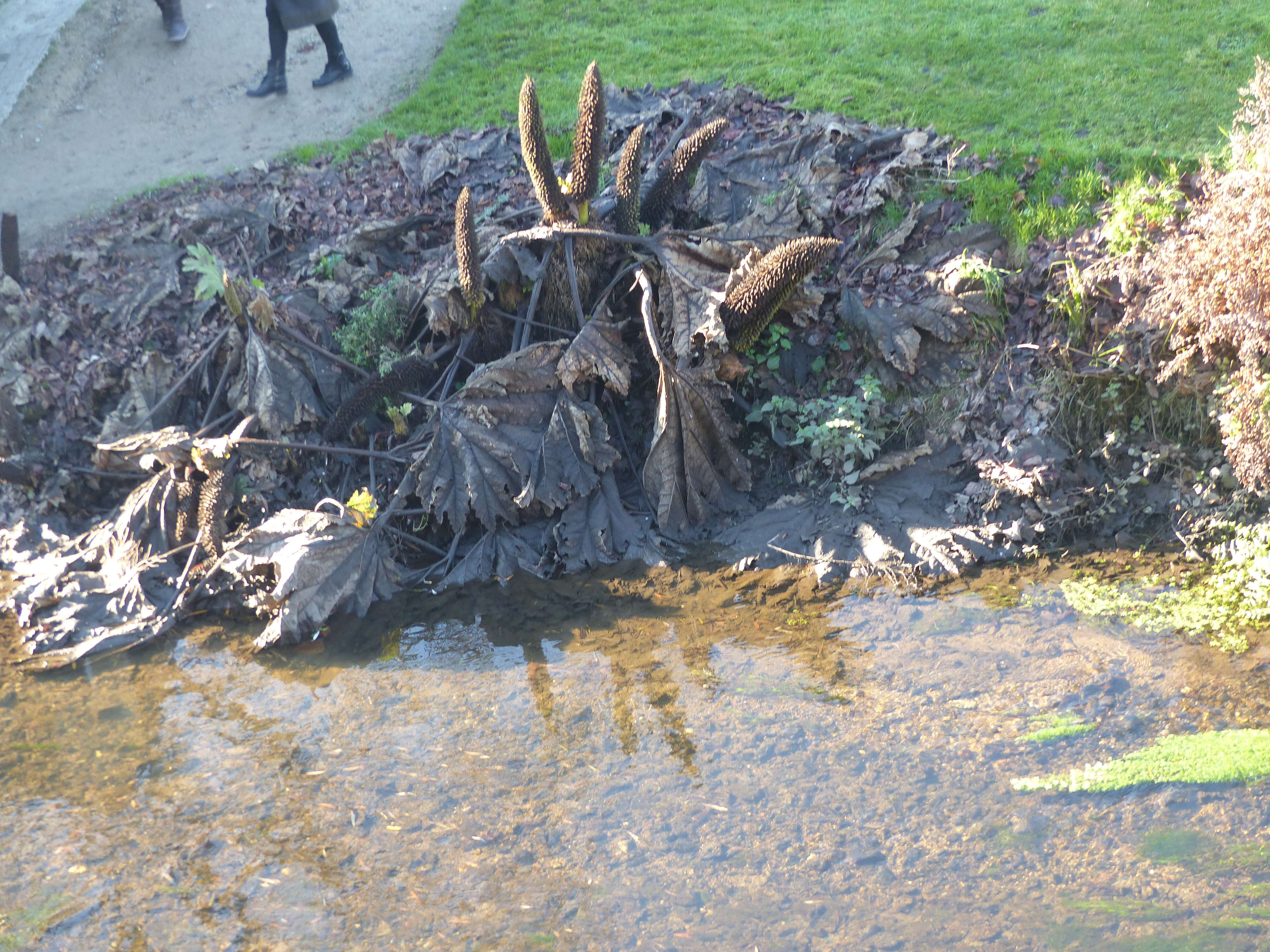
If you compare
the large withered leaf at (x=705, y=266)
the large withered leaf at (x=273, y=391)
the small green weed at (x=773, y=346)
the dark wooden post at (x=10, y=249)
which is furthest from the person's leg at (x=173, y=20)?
the small green weed at (x=773, y=346)

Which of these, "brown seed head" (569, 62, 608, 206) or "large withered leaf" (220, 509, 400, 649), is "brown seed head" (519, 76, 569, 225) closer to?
"brown seed head" (569, 62, 608, 206)

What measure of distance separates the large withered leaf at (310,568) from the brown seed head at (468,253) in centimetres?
154

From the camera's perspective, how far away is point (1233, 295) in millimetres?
4473

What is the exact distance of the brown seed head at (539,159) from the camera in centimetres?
554

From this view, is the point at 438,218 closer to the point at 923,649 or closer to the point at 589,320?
the point at 589,320

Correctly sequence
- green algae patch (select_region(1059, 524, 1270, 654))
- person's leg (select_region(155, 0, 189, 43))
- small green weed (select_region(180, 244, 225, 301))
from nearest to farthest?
green algae patch (select_region(1059, 524, 1270, 654)) < small green weed (select_region(180, 244, 225, 301)) < person's leg (select_region(155, 0, 189, 43))

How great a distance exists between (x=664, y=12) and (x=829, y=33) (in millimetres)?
1925

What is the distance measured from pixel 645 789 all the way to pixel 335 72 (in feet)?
28.0

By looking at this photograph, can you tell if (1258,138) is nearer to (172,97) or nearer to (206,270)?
(206,270)

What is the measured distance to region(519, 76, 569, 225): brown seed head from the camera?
5.54 m

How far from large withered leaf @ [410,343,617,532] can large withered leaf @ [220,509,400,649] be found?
45 centimetres

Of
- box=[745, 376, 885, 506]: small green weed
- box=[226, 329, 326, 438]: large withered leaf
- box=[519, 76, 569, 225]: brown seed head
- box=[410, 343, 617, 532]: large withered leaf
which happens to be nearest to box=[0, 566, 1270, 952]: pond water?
box=[410, 343, 617, 532]: large withered leaf

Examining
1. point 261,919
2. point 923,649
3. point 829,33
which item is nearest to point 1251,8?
point 829,33

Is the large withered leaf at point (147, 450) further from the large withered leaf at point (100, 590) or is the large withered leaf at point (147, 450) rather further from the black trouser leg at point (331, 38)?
the black trouser leg at point (331, 38)
